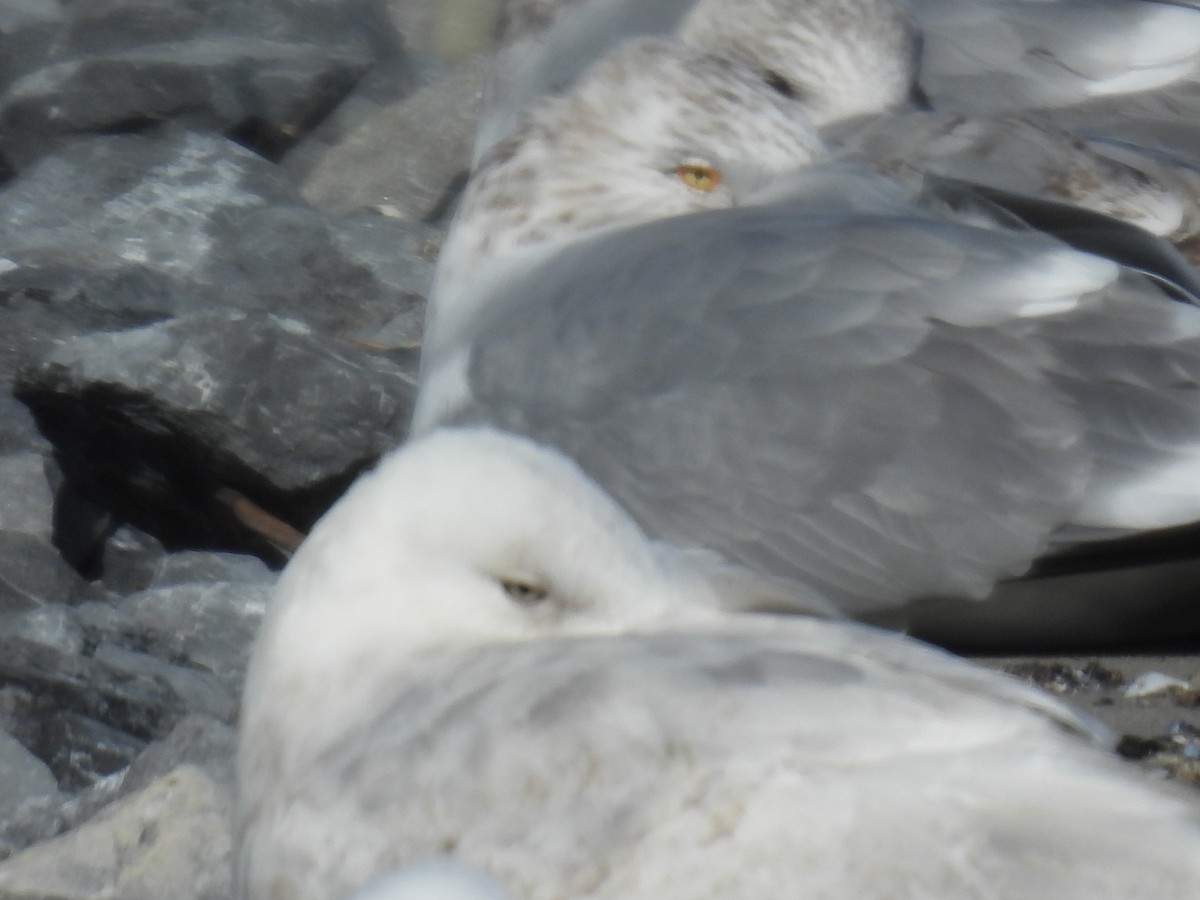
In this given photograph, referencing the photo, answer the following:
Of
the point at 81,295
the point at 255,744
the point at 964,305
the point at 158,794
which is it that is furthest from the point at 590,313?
the point at 81,295

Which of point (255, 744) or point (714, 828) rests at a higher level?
point (714, 828)

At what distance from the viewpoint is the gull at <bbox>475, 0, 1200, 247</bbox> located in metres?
5.04

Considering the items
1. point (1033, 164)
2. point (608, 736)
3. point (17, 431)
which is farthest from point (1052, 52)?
point (608, 736)

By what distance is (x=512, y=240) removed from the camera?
419 cm

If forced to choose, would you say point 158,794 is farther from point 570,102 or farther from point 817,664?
point 570,102

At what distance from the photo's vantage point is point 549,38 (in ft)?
19.4

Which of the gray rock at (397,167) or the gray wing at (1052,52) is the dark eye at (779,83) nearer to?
the gray wing at (1052,52)

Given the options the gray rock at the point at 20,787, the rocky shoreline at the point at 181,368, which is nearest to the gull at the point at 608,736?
the rocky shoreline at the point at 181,368

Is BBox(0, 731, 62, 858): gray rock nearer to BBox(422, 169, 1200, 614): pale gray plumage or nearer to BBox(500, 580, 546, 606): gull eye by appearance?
BBox(422, 169, 1200, 614): pale gray plumage

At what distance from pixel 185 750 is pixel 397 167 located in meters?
3.99

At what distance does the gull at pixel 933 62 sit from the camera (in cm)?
504

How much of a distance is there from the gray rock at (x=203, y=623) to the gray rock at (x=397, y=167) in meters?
2.85

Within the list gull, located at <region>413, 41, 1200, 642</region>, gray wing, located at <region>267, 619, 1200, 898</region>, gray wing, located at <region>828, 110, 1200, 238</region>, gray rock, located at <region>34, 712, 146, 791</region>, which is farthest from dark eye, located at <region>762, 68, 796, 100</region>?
gray wing, located at <region>267, 619, 1200, 898</region>

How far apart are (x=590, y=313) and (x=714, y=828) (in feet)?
5.47
